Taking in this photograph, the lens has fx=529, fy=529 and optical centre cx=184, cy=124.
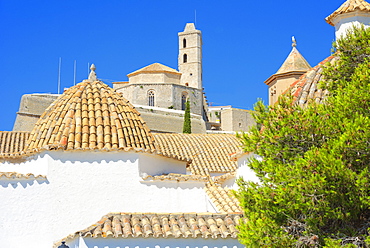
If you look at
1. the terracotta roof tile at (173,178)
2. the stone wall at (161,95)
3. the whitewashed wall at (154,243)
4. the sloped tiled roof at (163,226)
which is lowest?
the whitewashed wall at (154,243)

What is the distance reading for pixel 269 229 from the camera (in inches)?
309

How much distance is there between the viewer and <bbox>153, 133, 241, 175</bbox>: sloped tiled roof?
20.5 meters

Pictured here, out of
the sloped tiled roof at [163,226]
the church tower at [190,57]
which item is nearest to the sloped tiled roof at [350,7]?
the sloped tiled roof at [163,226]

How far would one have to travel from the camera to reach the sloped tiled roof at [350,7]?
14705 mm

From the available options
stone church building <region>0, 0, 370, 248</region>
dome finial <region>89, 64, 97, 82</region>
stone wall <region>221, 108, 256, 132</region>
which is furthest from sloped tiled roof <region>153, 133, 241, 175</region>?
stone wall <region>221, 108, 256, 132</region>

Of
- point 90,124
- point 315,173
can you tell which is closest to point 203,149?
point 90,124

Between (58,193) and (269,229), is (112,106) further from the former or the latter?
(269,229)

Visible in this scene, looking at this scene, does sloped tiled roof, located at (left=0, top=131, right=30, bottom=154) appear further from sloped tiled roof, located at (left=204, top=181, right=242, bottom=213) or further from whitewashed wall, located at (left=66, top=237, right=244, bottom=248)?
whitewashed wall, located at (left=66, top=237, right=244, bottom=248)

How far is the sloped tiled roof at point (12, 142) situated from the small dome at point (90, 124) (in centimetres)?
999

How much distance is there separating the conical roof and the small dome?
7.20 metres

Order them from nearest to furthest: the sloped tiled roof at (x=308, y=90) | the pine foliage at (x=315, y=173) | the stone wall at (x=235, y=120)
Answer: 1. the pine foliage at (x=315, y=173)
2. the sloped tiled roof at (x=308, y=90)
3. the stone wall at (x=235, y=120)

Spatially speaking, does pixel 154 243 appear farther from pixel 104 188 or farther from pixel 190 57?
pixel 190 57

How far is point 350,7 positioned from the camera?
A: 48.6 feet

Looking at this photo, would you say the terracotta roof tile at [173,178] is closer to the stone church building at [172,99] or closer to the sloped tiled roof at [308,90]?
the sloped tiled roof at [308,90]
